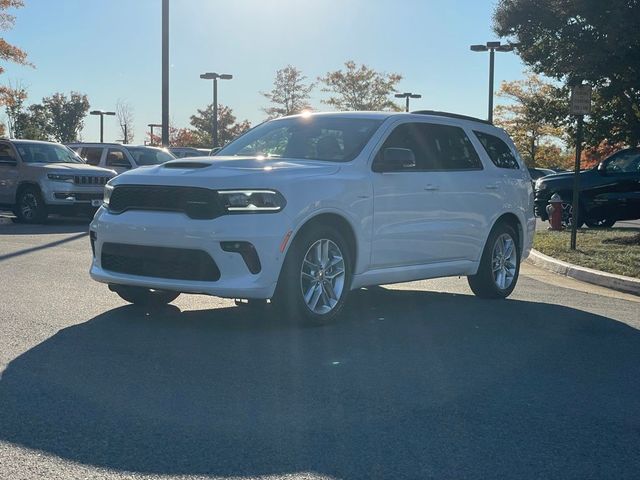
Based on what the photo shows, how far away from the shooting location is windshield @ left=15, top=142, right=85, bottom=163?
18.7 metres

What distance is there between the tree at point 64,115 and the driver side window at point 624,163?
160 ft

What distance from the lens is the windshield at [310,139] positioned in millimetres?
7824

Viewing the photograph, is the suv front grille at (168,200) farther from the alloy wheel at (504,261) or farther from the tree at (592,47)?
the tree at (592,47)

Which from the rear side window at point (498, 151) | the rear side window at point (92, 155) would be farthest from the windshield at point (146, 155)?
the rear side window at point (498, 151)

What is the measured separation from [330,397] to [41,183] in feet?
46.6

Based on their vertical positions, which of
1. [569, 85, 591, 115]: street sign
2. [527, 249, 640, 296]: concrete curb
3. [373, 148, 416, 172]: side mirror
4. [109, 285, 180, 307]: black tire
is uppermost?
[569, 85, 591, 115]: street sign

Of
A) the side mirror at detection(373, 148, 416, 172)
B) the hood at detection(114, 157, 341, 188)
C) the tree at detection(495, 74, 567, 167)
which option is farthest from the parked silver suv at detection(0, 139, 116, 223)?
the tree at detection(495, 74, 567, 167)

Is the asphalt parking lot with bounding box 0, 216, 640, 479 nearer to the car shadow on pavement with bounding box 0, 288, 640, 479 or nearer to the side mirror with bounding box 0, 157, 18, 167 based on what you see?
the car shadow on pavement with bounding box 0, 288, 640, 479

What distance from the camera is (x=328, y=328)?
23.6 ft

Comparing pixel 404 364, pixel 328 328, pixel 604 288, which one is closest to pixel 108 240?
pixel 328 328

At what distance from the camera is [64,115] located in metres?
62.8

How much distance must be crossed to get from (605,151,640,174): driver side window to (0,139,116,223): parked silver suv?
1109 cm

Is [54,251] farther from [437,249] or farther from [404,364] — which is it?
[404,364]

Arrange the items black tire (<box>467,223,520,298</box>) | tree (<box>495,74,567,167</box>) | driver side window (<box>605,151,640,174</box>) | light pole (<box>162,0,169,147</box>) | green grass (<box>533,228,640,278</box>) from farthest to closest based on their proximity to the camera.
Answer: tree (<box>495,74,567,167</box>) → light pole (<box>162,0,169,147</box>) → driver side window (<box>605,151,640,174</box>) → green grass (<box>533,228,640,278</box>) → black tire (<box>467,223,520,298</box>)
